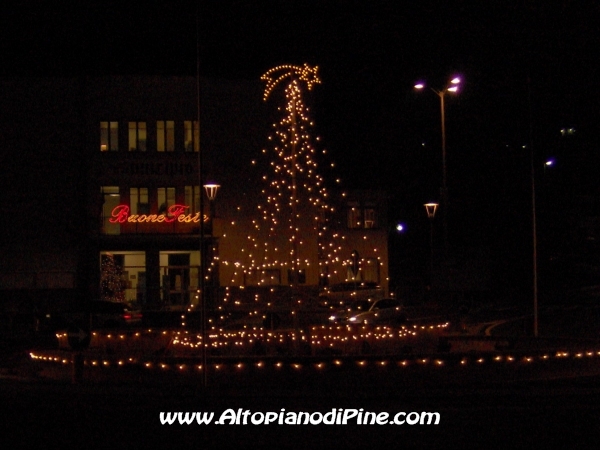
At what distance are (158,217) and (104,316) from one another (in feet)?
36.9

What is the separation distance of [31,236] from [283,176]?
3568cm

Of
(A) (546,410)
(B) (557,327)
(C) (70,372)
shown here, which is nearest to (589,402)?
(A) (546,410)

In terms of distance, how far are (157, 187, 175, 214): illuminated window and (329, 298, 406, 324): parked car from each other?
17.0m

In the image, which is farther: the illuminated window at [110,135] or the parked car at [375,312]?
the illuminated window at [110,135]

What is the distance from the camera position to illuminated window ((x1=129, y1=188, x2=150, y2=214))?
184 ft

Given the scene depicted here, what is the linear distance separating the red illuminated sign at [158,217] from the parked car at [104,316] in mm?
9700

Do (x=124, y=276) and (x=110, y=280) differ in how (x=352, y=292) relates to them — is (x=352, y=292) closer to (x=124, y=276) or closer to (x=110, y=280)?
(x=124, y=276)

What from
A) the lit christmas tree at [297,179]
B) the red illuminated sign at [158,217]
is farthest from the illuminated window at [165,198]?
the lit christmas tree at [297,179]

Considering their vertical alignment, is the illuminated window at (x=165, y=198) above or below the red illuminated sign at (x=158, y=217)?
above

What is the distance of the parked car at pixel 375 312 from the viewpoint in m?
40.1

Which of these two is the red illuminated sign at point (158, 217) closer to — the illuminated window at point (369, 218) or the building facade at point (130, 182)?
the building facade at point (130, 182)

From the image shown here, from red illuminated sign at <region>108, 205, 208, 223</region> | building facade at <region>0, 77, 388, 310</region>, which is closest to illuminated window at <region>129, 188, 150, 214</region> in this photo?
building facade at <region>0, 77, 388, 310</region>

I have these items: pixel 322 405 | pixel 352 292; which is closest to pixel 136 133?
pixel 352 292

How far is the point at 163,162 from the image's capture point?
5603 cm
